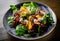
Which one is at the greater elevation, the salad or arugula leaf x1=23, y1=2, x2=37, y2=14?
arugula leaf x1=23, y1=2, x2=37, y2=14

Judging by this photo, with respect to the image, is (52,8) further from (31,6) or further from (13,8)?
(13,8)

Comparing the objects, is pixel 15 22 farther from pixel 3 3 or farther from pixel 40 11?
pixel 3 3

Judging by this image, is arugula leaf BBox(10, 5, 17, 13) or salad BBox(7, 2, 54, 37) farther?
arugula leaf BBox(10, 5, 17, 13)

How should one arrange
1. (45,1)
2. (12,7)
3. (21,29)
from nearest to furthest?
(21,29) → (12,7) → (45,1)

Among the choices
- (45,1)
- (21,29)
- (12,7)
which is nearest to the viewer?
(21,29)

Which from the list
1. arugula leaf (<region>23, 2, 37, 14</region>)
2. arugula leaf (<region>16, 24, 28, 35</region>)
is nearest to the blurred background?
arugula leaf (<region>16, 24, 28, 35</region>)

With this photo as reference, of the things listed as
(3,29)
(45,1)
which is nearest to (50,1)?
(45,1)

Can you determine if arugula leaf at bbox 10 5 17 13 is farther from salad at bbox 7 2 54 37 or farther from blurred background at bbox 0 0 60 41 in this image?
blurred background at bbox 0 0 60 41

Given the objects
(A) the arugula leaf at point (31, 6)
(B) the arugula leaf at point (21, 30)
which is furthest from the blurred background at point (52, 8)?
(A) the arugula leaf at point (31, 6)
